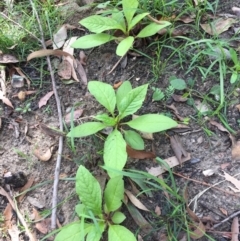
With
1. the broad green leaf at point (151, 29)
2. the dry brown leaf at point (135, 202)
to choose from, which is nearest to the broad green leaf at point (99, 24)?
the broad green leaf at point (151, 29)

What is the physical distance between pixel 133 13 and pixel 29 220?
1195 millimetres

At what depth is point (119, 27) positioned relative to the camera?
2199 mm

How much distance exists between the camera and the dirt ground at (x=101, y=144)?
188 centimetres

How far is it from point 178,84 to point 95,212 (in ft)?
2.60

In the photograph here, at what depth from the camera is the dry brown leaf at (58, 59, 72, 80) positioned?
7.48 ft

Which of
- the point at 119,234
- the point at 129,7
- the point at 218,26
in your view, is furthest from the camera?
the point at 218,26

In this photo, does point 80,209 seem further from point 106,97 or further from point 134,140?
point 106,97

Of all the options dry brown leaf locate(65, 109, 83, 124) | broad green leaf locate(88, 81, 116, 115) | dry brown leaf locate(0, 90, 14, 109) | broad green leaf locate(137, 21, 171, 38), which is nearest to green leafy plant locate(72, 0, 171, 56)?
broad green leaf locate(137, 21, 171, 38)

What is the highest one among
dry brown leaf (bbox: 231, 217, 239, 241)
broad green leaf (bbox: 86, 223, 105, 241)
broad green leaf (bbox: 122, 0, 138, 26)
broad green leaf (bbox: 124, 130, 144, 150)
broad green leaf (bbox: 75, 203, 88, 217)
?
broad green leaf (bbox: 122, 0, 138, 26)

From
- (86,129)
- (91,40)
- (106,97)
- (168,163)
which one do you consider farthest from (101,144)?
(91,40)

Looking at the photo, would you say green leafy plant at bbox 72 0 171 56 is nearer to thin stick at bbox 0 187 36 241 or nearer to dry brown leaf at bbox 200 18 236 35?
dry brown leaf at bbox 200 18 236 35

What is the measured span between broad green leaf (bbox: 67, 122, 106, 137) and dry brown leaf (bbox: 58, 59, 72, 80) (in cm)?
44

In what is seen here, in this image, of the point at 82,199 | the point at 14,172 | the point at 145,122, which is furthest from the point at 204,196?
the point at 14,172

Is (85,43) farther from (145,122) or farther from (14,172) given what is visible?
(14,172)
